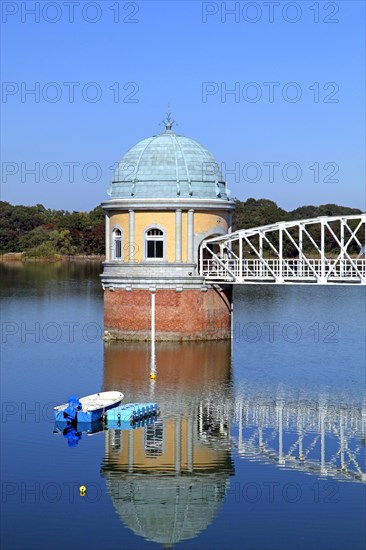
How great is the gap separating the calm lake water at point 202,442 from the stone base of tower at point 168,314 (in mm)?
1314

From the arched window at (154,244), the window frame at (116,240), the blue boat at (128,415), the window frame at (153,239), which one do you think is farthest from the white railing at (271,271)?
the blue boat at (128,415)

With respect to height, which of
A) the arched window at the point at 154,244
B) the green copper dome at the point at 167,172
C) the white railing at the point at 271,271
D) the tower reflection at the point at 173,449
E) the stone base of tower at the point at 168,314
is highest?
the green copper dome at the point at 167,172

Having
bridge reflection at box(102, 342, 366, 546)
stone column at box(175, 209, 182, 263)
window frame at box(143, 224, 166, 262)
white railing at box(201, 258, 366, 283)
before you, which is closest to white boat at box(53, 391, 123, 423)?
bridge reflection at box(102, 342, 366, 546)

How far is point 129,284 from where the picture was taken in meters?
72.2

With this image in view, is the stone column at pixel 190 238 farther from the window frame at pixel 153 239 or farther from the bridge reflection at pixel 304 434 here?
the bridge reflection at pixel 304 434

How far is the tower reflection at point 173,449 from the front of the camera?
119ft

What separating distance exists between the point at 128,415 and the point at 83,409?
1896mm

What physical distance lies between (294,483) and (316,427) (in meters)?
8.55

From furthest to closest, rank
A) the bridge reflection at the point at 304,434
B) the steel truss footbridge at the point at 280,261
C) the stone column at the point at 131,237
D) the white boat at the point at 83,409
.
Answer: the stone column at the point at 131,237, the steel truss footbridge at the point at 280,261, the white boat at the point at 83,409, the bridge reflection at the point at 304,434

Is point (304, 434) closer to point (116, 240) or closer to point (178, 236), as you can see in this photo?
point (178, 236)

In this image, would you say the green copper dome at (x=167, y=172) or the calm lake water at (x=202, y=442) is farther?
the green copper dome at (x=167, y=172)

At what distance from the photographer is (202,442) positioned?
45500mm

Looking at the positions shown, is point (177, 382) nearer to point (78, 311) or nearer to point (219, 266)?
point (219, 266)

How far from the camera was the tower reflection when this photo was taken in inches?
1430
